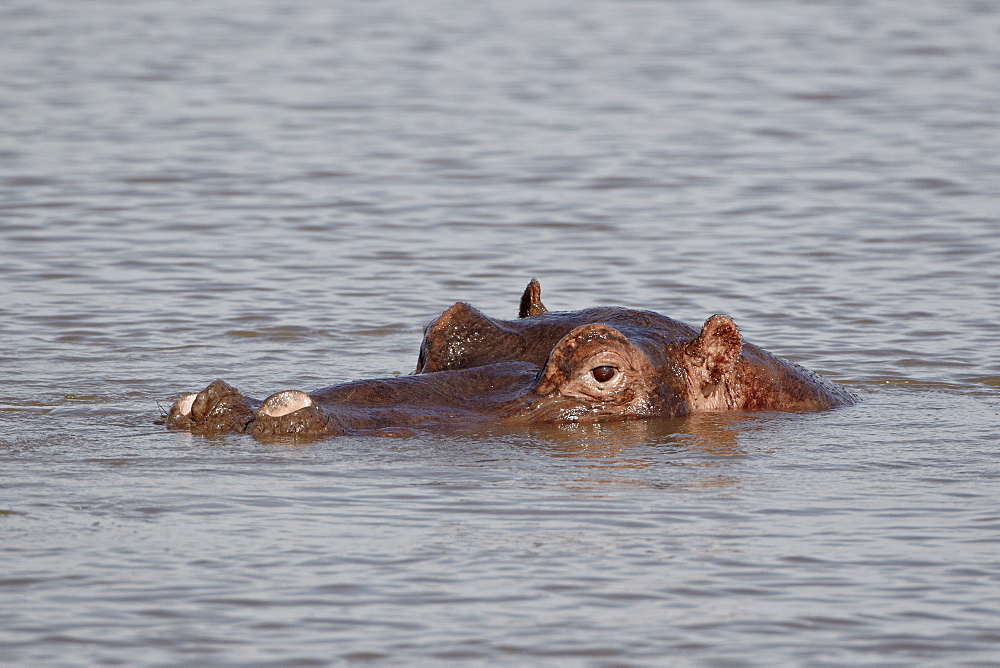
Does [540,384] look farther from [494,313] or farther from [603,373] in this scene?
[494,313]

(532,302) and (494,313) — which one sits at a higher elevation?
(532,302)

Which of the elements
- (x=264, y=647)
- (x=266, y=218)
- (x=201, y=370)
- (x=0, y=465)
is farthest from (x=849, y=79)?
(x=264, y=647)

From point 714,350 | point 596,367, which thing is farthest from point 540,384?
point 714,350

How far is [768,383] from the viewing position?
9.20 meters

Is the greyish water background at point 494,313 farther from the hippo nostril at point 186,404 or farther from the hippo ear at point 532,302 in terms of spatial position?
the hippo ear at point 532,302

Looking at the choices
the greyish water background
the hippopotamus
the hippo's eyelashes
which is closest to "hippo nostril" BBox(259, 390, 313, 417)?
the hippopotamus

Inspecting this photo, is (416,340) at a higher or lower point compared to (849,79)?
lower

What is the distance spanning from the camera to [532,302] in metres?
9.58

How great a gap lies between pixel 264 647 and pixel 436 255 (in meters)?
9.52

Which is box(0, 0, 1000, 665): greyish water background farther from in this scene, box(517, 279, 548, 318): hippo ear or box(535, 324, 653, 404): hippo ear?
box(517, 279, 548, 318): hippo ear

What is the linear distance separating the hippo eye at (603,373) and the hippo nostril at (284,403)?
149 centimetres

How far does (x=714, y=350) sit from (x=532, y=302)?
1268 mm

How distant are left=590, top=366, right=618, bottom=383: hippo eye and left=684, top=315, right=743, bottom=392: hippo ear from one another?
48 centimetres

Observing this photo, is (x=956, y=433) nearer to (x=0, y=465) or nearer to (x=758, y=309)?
(x=758, y=309)
